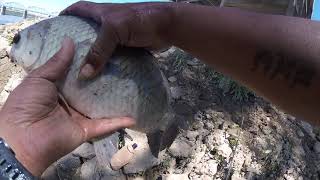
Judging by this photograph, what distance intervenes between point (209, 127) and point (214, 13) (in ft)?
8.53

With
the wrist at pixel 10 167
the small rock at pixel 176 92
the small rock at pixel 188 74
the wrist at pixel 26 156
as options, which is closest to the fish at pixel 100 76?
the wrist at pixel 26 156

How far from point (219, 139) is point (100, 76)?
247 centimetres

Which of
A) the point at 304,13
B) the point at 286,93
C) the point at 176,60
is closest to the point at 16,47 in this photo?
the point at 286,93

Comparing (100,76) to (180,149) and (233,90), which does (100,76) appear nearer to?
(180,149)

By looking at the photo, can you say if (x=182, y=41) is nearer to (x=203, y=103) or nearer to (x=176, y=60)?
(x=203, y=103)

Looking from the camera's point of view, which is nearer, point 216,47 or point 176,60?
point 216,47

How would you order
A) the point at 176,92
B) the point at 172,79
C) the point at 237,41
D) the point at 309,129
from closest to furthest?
the point at 237,41, the point at 176,92, the point at 172,79, the point at 309,129

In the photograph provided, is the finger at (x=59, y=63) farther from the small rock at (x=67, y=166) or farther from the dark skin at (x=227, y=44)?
the small rock at (x=67, y=166)

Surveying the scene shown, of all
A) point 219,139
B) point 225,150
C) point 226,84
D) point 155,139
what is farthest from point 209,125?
point 155,139

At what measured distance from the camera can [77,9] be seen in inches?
88.0

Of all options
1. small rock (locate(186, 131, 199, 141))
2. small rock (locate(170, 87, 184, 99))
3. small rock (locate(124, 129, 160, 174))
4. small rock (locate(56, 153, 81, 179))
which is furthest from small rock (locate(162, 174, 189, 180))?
small rock (locate(170, 87, 184, 99))

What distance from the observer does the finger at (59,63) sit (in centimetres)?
206

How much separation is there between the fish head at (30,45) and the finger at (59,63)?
0.23 ft

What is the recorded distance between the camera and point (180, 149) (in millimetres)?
4270
